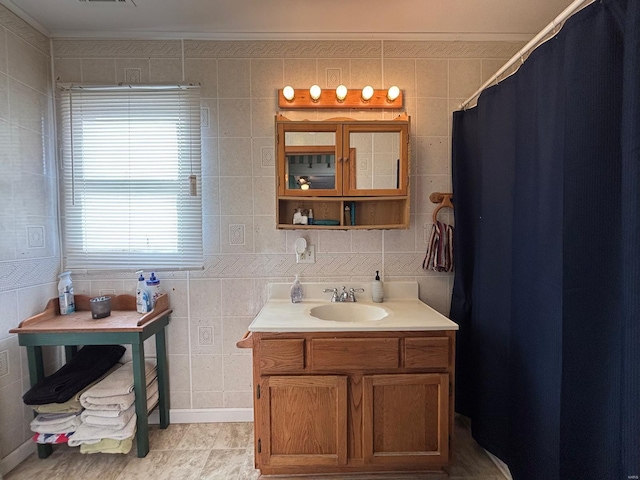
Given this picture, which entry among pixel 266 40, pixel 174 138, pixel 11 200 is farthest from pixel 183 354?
pixel 266 40

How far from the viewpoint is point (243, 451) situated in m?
1.58

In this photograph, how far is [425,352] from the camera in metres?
1.32

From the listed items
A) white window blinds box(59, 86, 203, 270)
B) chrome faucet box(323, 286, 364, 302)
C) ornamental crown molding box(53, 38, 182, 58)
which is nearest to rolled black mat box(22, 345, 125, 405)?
white window blinds box(59, 86, 203, 270)

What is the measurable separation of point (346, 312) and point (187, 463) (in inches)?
45.7

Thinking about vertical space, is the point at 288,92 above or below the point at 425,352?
above

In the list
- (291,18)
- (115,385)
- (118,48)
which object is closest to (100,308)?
(115,385)

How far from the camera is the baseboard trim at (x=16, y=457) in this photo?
142cm

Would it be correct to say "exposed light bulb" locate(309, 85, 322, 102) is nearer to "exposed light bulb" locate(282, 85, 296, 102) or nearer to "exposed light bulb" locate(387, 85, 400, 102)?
"exposed light bulb" locate(282, 85, 296, 102)

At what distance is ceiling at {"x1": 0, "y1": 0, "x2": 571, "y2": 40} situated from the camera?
4.98ft

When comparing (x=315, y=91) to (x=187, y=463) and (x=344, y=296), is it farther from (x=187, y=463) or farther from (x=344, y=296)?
(x=187, y=463)

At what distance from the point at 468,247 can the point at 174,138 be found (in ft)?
6.32

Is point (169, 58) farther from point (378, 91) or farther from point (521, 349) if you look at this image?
point (521, 349)

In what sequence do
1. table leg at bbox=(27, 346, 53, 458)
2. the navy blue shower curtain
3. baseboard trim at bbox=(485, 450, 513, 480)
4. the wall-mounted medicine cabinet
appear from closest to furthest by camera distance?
1. the navy blue shower curtain
2. baseboard trim at bbox=(485, 450, 513, 480)
3. table leg at bbox=(27, 346, 53, 458)
4. the wall-mounted medicine cabinet

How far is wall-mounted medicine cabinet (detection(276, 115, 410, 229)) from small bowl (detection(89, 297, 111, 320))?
A: 3.58 ft
